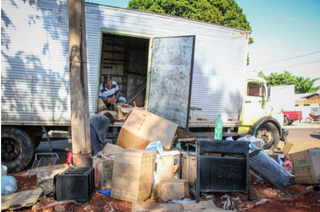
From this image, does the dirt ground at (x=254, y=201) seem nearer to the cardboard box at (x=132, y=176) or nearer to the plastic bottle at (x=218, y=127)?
the cardboard box at (x=132, y=176)

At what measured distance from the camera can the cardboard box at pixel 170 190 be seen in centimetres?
329

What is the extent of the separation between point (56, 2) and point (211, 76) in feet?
A: 13.6

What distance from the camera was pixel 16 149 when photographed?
478cm

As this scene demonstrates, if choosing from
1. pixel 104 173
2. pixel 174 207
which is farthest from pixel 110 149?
pixel 174 207

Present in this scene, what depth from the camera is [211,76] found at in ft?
19.7

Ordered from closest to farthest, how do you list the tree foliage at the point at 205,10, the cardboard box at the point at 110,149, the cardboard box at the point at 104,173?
the cardboard box at the point at 104,173
the cardboard box at the point at 110,149
the tree foliage at the point at 205,10

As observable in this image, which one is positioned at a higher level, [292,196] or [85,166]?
[85,166]

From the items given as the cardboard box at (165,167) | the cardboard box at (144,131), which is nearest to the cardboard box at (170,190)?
the cardboard box at (165,167)

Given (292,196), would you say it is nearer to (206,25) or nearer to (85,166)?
(85,166)

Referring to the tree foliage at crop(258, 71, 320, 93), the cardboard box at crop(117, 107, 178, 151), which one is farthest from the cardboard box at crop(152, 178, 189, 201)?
the tree foliage at crop(258, 71, 320, 93)

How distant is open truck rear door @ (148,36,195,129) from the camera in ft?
17.6

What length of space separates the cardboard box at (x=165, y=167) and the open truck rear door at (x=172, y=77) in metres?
1.62

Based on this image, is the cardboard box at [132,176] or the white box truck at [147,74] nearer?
the cardboard box at [132,176]

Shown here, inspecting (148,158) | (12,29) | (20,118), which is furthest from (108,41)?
(148,158)
